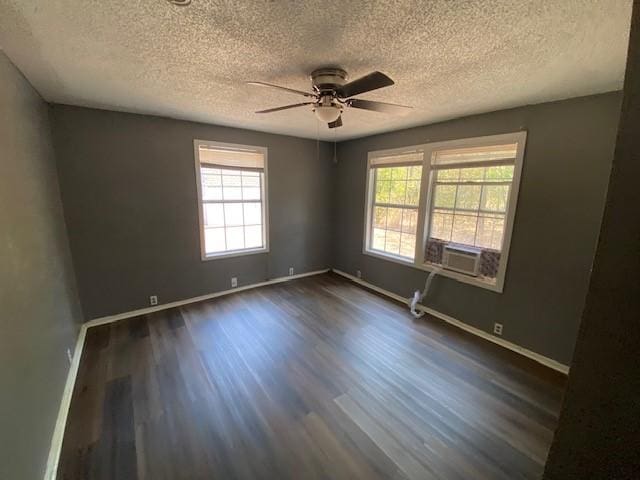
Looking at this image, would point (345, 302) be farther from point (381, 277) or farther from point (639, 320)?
point (639, 320)

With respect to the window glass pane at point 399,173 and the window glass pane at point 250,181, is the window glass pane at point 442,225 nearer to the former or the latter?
the window glass pane at point 399,173

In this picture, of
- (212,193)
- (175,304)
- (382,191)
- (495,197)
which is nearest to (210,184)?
(212,193)

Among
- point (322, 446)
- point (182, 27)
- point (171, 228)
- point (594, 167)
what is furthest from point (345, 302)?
point (182, 27)

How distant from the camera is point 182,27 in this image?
1.35m

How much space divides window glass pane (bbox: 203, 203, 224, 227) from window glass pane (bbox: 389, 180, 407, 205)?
2.55 meters

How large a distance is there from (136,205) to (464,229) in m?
3.94

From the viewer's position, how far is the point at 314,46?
1506mm

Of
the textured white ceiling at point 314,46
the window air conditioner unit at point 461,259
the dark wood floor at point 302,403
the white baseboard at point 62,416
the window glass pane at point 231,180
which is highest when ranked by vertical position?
the textured white ceiling at point 314,46

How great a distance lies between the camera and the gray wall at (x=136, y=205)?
275 centimetres

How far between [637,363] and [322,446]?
5.60 feet

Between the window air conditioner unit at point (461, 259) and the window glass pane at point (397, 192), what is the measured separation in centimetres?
97

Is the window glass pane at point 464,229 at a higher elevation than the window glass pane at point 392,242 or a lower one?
higher

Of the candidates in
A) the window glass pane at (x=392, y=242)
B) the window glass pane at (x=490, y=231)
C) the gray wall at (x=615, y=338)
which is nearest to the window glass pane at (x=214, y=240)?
the window glass pane at (x=392, y=242)

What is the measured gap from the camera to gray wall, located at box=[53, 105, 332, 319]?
2.75 m
